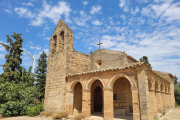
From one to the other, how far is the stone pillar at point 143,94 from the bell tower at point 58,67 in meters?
6.20

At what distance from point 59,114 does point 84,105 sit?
1944 mm

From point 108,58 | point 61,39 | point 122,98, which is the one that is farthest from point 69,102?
point 61,39

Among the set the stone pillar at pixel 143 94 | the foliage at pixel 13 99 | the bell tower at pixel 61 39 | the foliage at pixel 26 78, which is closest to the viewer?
the stone pillar at pixel 143 94

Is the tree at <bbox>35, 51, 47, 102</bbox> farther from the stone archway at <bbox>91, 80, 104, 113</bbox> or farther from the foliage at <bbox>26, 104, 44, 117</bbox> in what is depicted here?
the stone archway at <bbox>91, 80, 104, 113</bbox>

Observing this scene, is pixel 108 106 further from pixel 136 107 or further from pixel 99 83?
pixel 99 83

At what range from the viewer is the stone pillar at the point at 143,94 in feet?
24.0

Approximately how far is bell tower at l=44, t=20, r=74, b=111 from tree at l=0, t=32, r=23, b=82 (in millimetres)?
5588

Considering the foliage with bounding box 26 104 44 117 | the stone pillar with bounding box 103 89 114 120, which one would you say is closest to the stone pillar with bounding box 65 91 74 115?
the foliage with bounding box 26 104 44 117

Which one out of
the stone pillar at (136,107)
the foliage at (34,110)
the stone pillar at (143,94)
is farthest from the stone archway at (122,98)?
the foliage at (34,110)

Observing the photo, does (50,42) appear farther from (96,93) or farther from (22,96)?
(96,93)

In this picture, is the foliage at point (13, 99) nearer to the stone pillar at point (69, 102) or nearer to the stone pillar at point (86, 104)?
the stone pillar at point (69, 102)

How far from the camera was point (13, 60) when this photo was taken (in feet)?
54.2

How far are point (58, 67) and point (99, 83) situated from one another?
3952 mm

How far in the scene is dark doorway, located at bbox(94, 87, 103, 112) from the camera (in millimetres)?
12460
